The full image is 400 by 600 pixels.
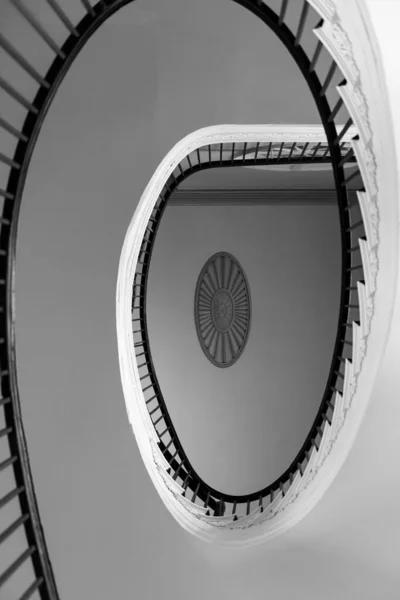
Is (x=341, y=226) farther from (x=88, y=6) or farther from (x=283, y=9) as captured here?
(x=88, y=6)

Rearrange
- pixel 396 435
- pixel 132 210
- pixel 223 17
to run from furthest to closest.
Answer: pixel 132 210 < pixel 223 17 < pixel 396 435

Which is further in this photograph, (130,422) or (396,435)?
(130,422)

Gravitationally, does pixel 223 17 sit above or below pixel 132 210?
above

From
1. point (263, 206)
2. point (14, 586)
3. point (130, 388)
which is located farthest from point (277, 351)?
point (14, 586)

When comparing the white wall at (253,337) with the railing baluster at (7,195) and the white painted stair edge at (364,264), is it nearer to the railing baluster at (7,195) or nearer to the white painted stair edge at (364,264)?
the white painted stair edge at (364,264)

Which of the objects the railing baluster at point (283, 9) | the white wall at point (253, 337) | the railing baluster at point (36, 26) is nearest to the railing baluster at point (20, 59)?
the railing baluster at point (36, 26)

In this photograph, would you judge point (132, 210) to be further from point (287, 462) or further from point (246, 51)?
point (287, 462)

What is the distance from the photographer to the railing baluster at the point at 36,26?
6.75 feet

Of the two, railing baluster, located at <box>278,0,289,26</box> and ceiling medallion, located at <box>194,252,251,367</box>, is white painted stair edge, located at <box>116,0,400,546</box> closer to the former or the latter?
railing baluster, located at <box>278,0,289,26</box>

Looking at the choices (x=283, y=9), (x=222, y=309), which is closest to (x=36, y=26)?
(x=283, y=9)

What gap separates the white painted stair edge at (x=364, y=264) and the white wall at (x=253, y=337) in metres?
3.90

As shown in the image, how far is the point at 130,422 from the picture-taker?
14.8ft

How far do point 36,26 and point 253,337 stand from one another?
7269 millimetres

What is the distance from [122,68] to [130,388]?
8.55 ft
